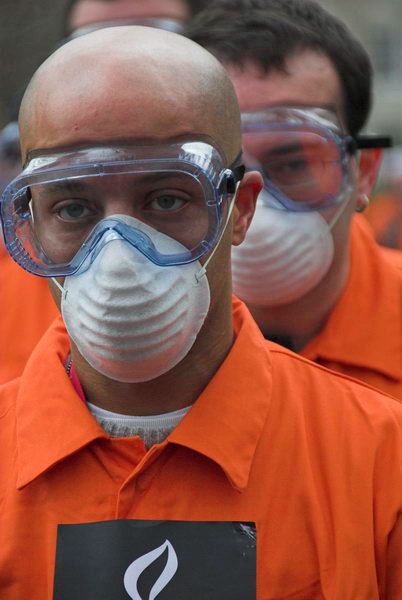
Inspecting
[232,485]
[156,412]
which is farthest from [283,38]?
[232,485]

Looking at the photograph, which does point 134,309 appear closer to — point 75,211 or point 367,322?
point 75,211

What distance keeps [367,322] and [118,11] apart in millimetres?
2326

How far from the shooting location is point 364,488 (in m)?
2.62

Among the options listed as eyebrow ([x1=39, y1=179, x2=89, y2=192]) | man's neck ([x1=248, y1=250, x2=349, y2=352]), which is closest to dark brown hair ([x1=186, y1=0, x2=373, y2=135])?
man's neck ([x1=248, y1=250, x2=349, y2=352])

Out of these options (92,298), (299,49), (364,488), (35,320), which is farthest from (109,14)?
(364,488)

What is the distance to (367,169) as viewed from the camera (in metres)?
4.35

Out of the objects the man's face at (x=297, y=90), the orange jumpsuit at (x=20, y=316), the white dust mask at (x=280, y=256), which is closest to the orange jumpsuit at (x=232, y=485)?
the white dust mask at (x=280, y=256)

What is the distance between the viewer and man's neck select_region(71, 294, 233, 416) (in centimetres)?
276

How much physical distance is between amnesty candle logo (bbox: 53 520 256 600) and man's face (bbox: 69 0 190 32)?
3.39 meters

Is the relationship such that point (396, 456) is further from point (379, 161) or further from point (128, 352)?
point (379, 161)

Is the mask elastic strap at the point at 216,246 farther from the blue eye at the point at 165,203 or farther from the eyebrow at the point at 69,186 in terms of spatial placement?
the eyebrow at the point at 69,186

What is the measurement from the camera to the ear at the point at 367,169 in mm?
4258

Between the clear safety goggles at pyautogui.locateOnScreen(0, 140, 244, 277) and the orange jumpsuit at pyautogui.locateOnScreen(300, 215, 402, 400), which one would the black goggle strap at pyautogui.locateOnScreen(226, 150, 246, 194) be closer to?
the clear safety goggles at pyautogui.locateOnScreen(0, 140, 244, 277)

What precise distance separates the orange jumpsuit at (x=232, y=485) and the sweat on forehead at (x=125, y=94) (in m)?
0.71
